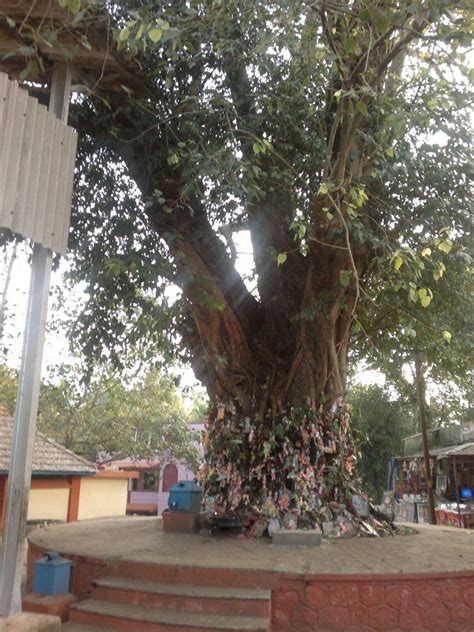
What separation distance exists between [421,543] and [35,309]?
559 cm

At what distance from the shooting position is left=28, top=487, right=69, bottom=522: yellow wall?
13.8m

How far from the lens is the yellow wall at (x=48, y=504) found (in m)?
13.8

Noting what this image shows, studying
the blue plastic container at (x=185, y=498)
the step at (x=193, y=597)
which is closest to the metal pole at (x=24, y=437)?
the step at (x=193, y=597)

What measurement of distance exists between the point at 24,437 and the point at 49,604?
1.81 metres

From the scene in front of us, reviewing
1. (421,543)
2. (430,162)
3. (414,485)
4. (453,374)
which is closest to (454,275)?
(430,162)

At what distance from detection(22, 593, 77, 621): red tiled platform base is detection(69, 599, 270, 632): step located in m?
0.07

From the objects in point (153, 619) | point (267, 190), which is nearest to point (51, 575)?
point (153, 619)

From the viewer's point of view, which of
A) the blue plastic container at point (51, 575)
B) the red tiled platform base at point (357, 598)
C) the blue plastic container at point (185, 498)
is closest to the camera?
the red tiled platform base at point (357, 598)

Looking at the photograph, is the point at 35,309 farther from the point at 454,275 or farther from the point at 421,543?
the point at 454,275

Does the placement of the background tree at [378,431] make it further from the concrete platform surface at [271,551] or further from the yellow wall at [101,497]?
the concrete platform surface at [271,551]

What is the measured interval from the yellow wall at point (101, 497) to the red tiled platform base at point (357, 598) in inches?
412

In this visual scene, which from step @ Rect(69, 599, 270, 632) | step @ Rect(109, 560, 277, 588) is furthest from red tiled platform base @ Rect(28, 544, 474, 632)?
step @ Rect(69, 599, 270, 632)

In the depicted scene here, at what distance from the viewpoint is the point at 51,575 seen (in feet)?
18.6

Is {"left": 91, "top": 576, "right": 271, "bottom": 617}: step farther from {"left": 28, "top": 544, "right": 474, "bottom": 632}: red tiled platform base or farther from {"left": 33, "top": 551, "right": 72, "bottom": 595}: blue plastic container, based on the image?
{"left": 33, "top": 551, "right": 72, "bottom": 595}: blue plastic container
